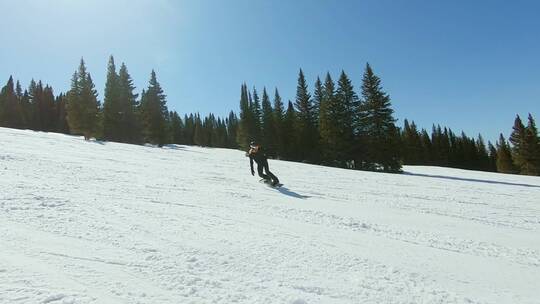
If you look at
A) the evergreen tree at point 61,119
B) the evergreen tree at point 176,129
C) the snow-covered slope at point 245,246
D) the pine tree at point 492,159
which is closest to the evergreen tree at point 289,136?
the snow-covered slope at point 245,246

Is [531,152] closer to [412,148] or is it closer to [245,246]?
[412,148]

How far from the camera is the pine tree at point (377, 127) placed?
35656mm

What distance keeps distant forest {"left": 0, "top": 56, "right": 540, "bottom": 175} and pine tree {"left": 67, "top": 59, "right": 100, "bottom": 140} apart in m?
0.13

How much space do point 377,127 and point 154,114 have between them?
3173 cm

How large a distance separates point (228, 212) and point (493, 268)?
237 inches

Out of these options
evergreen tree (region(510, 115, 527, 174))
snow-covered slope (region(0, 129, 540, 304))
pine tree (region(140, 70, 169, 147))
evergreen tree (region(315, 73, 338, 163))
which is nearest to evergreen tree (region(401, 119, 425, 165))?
evergreen tree (region(510, 115, 527, 174))

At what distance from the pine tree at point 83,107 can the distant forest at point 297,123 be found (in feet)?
0.42

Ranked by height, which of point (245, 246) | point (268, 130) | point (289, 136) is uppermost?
point (268, 130)

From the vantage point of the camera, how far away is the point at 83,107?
151 ft

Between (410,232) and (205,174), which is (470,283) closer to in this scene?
(410,232)

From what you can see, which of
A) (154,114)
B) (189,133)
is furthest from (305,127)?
(189,133)

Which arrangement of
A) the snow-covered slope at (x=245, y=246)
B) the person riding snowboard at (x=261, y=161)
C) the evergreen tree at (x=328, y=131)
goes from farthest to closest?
the evergreen tree at (x=328, y=131)
the person riding snowboard at (x=261, y=161)
the snow-covered slope at (x=245, y=246)

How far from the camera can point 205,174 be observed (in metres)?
16.5

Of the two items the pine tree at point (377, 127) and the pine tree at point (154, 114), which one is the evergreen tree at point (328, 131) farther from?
the pine tree at point (154, 114)
